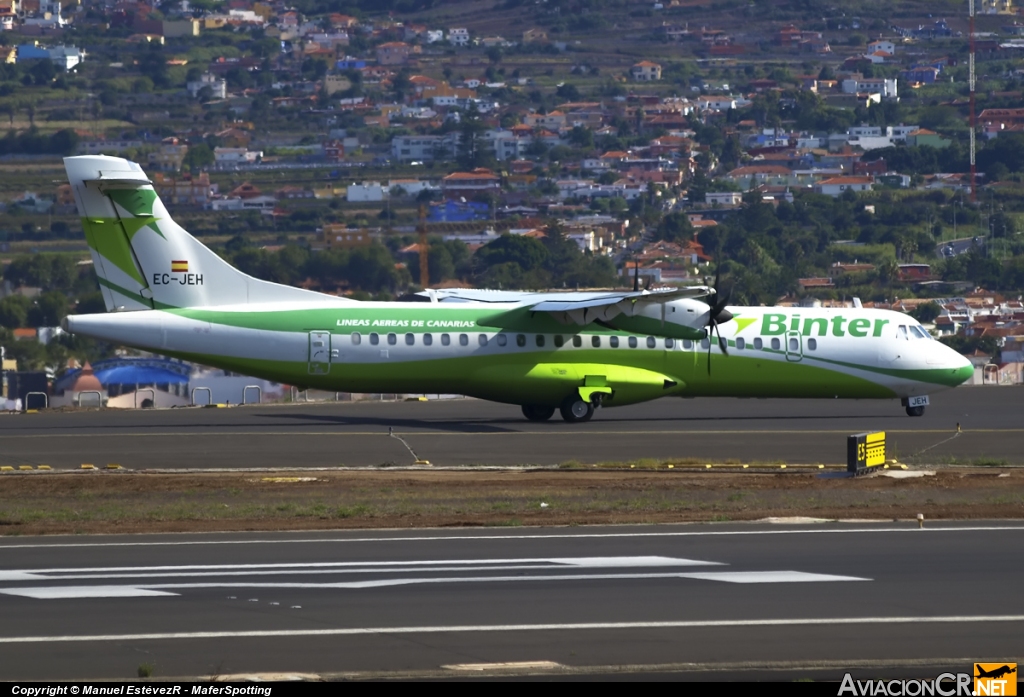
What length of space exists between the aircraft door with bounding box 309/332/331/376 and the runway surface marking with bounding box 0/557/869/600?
17.6 m

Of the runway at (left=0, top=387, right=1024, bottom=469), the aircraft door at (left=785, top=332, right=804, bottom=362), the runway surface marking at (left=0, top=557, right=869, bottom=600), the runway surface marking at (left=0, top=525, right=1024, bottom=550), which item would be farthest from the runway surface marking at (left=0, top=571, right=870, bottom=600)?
the aircraft door at (left=785, top=332, right=804, bottom=362)

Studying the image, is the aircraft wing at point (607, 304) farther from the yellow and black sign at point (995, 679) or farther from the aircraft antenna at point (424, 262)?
the aircraft antenna at point (424, 262)

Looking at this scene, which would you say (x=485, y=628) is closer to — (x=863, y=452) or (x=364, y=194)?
(x=863, y=452)

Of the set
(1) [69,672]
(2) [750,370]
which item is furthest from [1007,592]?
(2) [750,370]

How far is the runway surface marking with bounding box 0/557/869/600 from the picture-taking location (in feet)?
51.8

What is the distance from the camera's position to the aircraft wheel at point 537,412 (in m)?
37.7

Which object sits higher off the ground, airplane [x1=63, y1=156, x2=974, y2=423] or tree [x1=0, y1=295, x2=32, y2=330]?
airplane [x1=63, y1=156, x2=974, y2=423]

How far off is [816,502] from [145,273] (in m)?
17.7

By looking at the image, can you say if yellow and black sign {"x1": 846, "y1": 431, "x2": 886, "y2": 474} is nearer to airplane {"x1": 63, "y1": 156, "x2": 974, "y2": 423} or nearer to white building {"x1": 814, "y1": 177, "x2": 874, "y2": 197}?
airplane {"x1": 63, "y1": 156, "x2": 974, "y2": 423}

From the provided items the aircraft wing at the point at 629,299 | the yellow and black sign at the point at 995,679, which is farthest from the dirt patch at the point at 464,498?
the yellow and black sign at the point at 995,679

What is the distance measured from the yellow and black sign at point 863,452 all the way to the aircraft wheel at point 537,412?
11.6m

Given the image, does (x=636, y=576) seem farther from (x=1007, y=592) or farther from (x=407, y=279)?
(x=407, y=279)

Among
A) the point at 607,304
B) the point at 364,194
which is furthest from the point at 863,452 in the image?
the point at 364,194

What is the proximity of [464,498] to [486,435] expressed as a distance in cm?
1004
